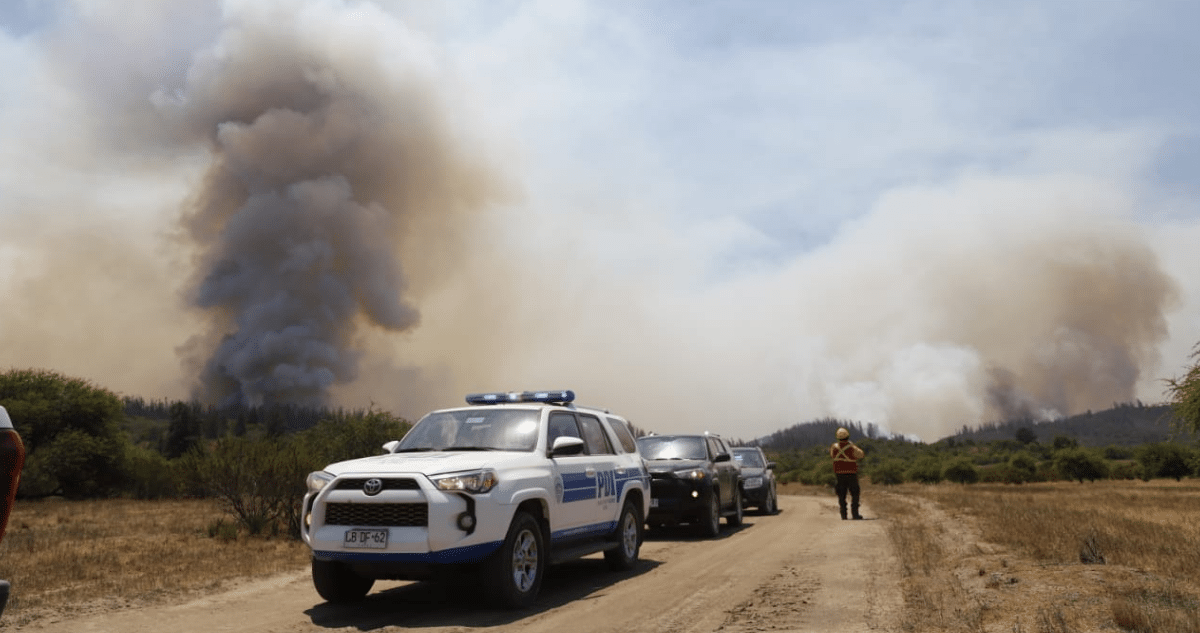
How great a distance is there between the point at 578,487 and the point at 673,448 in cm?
685

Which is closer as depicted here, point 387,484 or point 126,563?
point 387,484

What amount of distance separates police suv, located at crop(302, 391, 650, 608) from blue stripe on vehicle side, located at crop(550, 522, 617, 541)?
0.07 ft

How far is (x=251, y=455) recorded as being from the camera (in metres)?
16.6

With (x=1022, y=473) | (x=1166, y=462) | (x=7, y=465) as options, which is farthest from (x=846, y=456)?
(x=1166, y=462)

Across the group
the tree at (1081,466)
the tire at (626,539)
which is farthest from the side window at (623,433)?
the tree at (1081,466)

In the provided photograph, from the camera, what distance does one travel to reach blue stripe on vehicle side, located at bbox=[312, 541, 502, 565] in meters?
7.10

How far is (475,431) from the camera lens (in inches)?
351

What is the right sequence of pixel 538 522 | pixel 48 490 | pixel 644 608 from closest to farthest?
pixel 644 608 < pixel 538 522 < pixel 48 490

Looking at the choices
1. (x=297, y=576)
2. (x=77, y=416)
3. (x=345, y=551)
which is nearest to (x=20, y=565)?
(x=297, y=576)

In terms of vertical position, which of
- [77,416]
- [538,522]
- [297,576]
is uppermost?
[77,416]

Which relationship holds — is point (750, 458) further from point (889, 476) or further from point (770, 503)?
point (889, 476)

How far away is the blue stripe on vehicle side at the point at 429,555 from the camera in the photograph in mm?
7102

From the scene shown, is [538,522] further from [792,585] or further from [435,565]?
[792,585]

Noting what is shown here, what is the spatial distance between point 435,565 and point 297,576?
4311 mm
